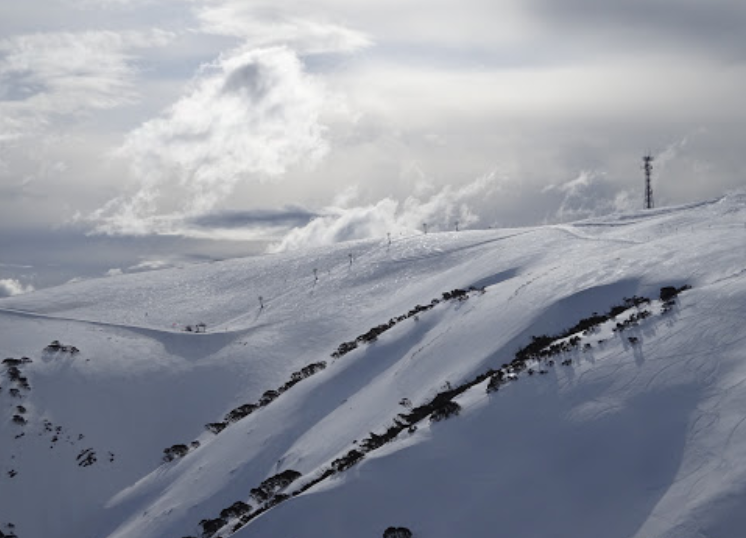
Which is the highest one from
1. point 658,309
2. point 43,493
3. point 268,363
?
point 658,309

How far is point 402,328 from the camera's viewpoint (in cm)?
4478

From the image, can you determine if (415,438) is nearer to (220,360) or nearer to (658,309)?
(658,309)

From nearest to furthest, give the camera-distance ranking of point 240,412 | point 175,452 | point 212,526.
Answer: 1. point 212,526
2. point 175,452
3. point 240,412

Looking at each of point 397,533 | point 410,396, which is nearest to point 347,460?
point 397,533

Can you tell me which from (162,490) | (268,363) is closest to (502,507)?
(162,490)

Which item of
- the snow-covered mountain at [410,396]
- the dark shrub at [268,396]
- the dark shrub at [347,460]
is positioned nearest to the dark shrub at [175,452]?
the snow-covered mountain at [410,396]

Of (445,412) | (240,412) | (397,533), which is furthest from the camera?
(240,412)

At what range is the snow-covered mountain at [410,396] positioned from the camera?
65.2 ft

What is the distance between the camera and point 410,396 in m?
33.3

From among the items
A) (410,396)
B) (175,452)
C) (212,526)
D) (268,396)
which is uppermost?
(410,396)

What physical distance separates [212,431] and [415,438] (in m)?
24.5

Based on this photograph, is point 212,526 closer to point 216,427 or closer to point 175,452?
point 175,452

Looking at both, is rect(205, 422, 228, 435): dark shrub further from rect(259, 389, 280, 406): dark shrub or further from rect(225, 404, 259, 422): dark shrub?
rect(259, 389, 280, 406): dark shrub

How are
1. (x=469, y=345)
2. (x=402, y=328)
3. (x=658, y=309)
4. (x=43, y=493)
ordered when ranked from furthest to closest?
(x=402, y=328), (x=43, y=493), (x=469, y=345), (x=658, y=309)
